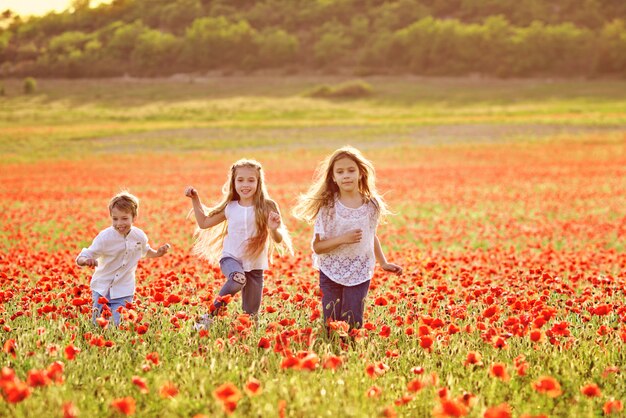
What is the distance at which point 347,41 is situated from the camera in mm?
144500

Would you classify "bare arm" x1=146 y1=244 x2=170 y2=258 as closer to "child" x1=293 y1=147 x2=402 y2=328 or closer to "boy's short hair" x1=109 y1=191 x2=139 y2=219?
"boy's short hair" x1=109 y1=191 x2=139 y2=219

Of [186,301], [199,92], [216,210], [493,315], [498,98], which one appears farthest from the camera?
[199,92]

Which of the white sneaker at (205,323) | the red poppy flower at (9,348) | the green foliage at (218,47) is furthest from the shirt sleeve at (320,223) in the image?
the green foliage at (218,47)

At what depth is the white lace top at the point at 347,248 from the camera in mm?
5758

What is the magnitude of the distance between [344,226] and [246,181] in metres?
0.90

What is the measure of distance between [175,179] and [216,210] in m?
22.3

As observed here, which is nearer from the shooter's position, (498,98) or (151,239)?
(151,239)

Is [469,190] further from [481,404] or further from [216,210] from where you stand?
[481,404]

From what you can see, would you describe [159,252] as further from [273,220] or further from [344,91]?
[344,91]

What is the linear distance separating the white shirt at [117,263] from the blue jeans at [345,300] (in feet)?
4.98

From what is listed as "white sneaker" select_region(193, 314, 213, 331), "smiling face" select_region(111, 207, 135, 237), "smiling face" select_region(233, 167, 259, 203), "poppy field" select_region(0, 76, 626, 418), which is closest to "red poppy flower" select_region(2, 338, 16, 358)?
"poppy field" select_region(0, 76, 626, 418)

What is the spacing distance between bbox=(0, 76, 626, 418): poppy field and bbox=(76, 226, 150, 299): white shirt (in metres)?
0.19

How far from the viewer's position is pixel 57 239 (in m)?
13.0

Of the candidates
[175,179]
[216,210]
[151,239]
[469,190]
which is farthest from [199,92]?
[216,210]
